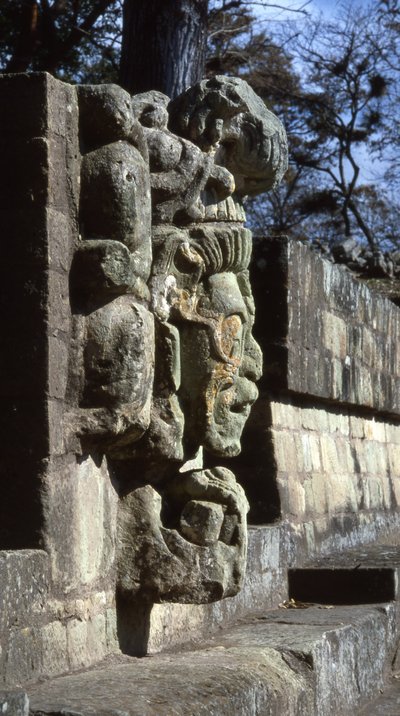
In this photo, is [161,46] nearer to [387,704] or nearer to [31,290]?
[387,704]

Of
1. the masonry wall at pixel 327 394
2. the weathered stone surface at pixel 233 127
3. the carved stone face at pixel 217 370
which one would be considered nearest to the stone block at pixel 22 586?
the carved stone face at pixel 217 370

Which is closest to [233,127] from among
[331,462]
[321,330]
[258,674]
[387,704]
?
[258,674]

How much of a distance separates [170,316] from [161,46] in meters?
4.82

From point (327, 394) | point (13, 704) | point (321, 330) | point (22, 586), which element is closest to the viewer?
point (13, 704)

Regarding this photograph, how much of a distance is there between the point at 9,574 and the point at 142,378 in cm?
69

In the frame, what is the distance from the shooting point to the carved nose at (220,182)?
3.95 meters

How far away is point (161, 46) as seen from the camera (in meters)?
8.19

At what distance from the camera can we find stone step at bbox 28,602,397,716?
2.77 metres

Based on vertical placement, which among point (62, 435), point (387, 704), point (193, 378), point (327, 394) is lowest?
point (387, 704)

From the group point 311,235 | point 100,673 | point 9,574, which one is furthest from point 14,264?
point 311,235

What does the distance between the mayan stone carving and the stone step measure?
0.25 m

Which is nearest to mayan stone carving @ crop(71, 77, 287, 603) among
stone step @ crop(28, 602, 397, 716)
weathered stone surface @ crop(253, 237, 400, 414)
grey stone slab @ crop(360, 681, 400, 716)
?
stone step @ crop(28, 602, 397, 716)

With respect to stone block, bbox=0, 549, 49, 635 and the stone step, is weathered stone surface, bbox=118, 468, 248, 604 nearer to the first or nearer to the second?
the stone step

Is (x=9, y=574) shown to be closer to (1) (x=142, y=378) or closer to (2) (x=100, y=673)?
(2) (x=100, y=673)
